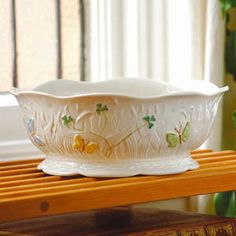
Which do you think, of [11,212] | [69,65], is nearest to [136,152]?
[11,212]

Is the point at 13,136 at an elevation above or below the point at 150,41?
below

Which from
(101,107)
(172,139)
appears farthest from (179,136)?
(101,107)

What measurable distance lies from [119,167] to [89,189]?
0.08 meters

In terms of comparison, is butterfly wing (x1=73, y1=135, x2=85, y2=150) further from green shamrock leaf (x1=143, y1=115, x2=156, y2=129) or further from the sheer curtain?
the sheer curtain

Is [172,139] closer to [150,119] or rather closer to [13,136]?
[150,119]

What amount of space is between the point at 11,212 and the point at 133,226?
0.86ft

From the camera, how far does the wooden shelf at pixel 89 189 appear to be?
36.8 inches

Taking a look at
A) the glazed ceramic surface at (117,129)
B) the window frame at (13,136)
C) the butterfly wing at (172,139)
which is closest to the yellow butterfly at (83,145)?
the glazed ceramic surface at (117,129)

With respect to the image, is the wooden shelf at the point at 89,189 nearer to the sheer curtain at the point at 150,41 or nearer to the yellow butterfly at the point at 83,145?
the yellow butterfly at the point at 83,145

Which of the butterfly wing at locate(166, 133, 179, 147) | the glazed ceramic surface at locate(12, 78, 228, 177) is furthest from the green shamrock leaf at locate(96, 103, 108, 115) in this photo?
the butterfly wing at locate(166, 133, 179, 147)

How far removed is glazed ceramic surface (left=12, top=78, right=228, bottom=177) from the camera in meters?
1.00

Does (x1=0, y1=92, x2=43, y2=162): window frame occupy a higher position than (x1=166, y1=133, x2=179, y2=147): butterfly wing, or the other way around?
(x1=166, y1=133, x2=179, y2=147): butterfly wing

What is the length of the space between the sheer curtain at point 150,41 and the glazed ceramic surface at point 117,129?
331mm

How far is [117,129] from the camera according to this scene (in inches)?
39.4
